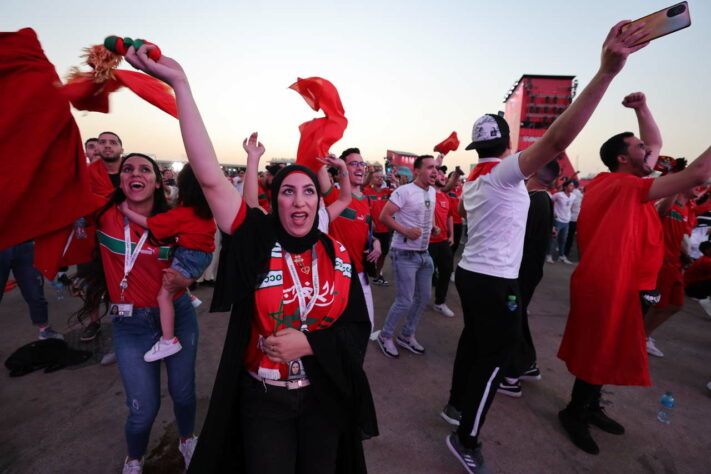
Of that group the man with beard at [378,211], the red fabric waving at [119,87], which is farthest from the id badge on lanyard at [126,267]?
the man with beard at [378,211]

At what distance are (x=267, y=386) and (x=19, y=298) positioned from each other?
22.8 ft

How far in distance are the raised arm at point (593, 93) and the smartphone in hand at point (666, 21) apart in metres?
0.02

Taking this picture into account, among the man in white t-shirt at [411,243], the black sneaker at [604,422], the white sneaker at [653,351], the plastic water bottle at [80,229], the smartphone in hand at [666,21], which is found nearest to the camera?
the smartphone in hand at [666,21]

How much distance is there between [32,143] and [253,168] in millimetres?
1144

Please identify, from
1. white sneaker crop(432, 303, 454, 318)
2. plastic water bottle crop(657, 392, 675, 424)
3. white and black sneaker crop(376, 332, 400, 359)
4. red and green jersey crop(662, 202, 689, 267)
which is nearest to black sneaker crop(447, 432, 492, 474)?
white and black sneaker crop(376, 332, 400, 359)

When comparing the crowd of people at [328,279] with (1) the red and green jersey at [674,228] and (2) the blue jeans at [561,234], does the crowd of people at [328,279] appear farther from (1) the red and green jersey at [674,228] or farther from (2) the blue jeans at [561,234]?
(2) the blue jeans at [561,234]

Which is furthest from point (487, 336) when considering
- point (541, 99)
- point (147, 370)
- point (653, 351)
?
point (541, 99)

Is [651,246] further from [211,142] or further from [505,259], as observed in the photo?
[211,142]

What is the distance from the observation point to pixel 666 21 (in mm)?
1198

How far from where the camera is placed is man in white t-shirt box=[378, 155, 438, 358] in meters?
→ 4.16

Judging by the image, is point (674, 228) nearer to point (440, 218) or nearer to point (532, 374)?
point (532, 374)

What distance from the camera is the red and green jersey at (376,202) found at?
693cm

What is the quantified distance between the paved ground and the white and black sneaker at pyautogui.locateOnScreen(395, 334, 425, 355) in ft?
0.41

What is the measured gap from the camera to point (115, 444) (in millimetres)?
2662
